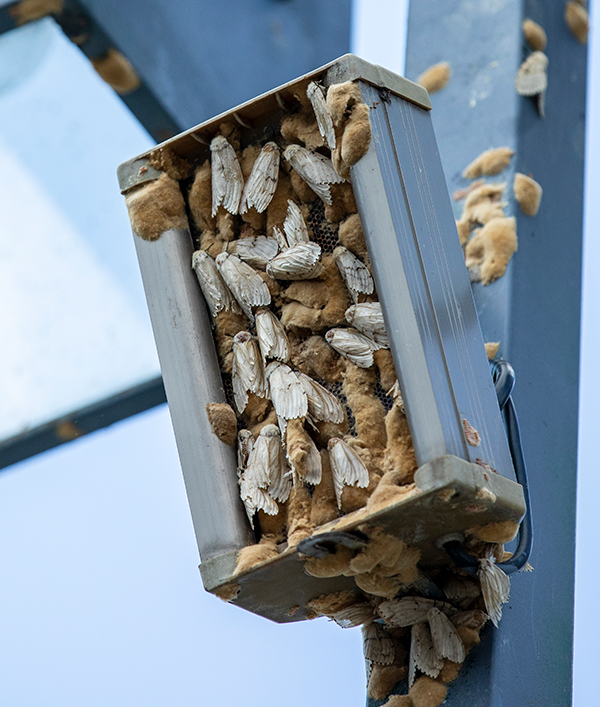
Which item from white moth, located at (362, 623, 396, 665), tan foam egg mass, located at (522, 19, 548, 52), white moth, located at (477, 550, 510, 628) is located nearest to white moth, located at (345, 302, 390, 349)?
white moth, located at (477, 550, 510, 628)

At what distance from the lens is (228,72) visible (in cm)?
210

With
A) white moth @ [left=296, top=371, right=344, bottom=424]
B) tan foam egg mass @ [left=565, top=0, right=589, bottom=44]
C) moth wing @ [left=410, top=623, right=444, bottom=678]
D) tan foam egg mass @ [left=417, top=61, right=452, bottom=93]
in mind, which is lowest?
moth wing @ [left=410, top=623, right=444, bottom=678]

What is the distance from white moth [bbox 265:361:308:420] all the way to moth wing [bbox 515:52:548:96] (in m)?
0.74

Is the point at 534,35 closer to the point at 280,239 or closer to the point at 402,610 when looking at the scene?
the point at 280,239

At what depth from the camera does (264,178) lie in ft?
3.03

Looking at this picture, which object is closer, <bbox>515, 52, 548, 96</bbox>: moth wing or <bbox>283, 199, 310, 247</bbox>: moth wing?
<bbox>283, 199, 310, 247</bbox>: moth wing

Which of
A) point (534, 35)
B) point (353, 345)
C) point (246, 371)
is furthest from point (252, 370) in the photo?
point (534, 35)

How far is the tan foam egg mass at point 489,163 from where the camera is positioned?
4.32 ft

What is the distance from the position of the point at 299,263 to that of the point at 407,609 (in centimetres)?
37

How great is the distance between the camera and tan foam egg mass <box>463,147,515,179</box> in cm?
132

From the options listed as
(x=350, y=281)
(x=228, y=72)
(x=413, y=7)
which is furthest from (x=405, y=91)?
(x=228, y=72)

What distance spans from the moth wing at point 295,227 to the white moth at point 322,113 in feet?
0.27

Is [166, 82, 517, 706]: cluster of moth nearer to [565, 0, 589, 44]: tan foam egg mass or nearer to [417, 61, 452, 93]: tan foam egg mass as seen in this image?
[417, 61, 452, 93]: tan foam egg mass

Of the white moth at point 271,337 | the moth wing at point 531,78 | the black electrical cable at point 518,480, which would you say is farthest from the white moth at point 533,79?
the white moth at point 271,337
